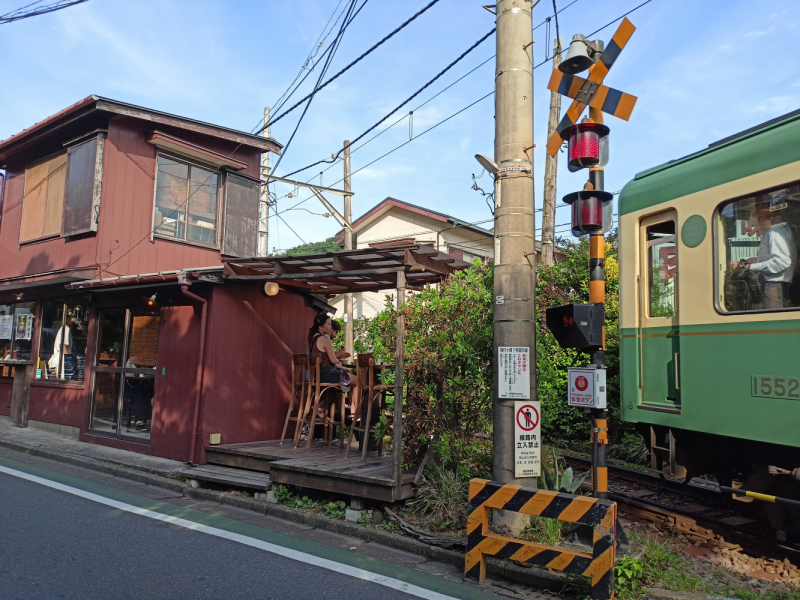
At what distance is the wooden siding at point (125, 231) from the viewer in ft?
39.2

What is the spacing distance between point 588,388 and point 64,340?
11.2m

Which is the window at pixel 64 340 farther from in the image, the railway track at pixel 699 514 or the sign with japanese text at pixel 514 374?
the railway track at pixel 699 514

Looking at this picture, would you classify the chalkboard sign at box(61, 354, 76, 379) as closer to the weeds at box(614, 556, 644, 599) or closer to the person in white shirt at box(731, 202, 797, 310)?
the weeds at box(614, 556, 644, 599)

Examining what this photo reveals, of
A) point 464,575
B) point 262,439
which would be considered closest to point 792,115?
point 464,575

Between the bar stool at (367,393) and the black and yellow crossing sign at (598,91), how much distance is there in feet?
11.2

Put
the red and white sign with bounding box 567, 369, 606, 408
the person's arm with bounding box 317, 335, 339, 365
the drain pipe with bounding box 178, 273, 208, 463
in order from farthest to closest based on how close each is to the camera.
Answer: the drain pipe with bounding box 178, 273, 208, 463, the person's arm with bounding box 317, 335, 339, 365, the red and white sign with bounding box 567, 369, 606, 408

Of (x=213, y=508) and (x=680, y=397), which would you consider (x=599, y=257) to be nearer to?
(x=680, y=397)

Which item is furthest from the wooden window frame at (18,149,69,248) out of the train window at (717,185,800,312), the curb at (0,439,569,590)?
the train window at (717,185,800,312)

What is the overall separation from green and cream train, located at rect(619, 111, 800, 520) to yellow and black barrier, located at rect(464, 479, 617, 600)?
143 centimetres

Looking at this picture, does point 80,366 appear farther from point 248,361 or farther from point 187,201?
point 248,361

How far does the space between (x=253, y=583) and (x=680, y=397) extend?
12.6 ft

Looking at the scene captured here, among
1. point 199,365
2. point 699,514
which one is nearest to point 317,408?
point 199,365


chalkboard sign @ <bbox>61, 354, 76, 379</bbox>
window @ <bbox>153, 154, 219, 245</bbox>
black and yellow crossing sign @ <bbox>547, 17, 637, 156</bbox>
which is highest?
window @ <bbox>153, 154, 219, 245</bbox>

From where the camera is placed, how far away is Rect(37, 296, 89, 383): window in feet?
39.1
